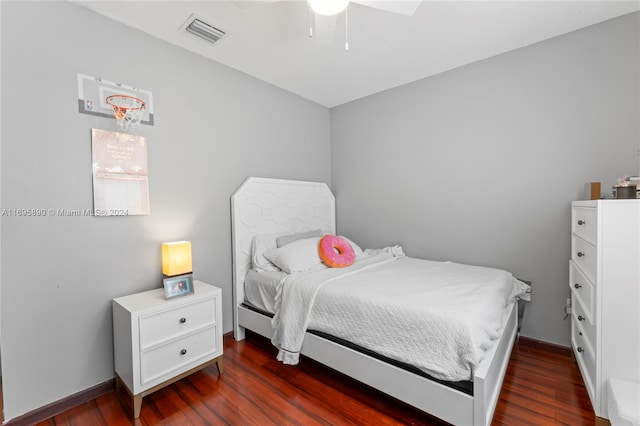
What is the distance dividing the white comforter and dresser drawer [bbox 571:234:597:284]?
0.44 m

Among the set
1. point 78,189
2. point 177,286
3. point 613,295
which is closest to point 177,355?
point 177,286

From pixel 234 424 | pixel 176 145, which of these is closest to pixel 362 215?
pixel 176 145

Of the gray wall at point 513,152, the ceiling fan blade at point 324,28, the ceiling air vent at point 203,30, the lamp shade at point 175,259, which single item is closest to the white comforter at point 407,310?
the gray wall at point 513,152

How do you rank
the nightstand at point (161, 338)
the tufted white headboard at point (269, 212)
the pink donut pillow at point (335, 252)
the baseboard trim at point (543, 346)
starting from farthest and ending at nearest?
the tufted white headboard at point (269, 212), the pink donut pillow at point (335, 252), the baseboard trim at point (543, 346), the nightstand at point (161, 338)

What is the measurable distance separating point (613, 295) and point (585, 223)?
47 centimetres

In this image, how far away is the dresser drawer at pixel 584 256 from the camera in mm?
1611

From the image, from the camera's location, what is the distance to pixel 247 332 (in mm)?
2713

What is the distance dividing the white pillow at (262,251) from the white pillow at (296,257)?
2.3 inches

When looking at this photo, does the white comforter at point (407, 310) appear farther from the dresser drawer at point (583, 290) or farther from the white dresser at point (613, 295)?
the white dresser at point (613, 295)

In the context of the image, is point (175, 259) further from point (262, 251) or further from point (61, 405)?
point (61, 405)

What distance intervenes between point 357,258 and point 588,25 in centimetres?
256

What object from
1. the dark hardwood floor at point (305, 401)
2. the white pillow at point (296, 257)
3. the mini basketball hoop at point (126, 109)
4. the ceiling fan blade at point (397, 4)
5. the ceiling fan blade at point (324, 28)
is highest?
the ceiling fan blade at point (324, 28)

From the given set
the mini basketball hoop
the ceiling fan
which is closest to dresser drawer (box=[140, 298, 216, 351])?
the mini basketball hoop

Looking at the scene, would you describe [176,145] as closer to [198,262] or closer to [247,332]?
[198,262]
